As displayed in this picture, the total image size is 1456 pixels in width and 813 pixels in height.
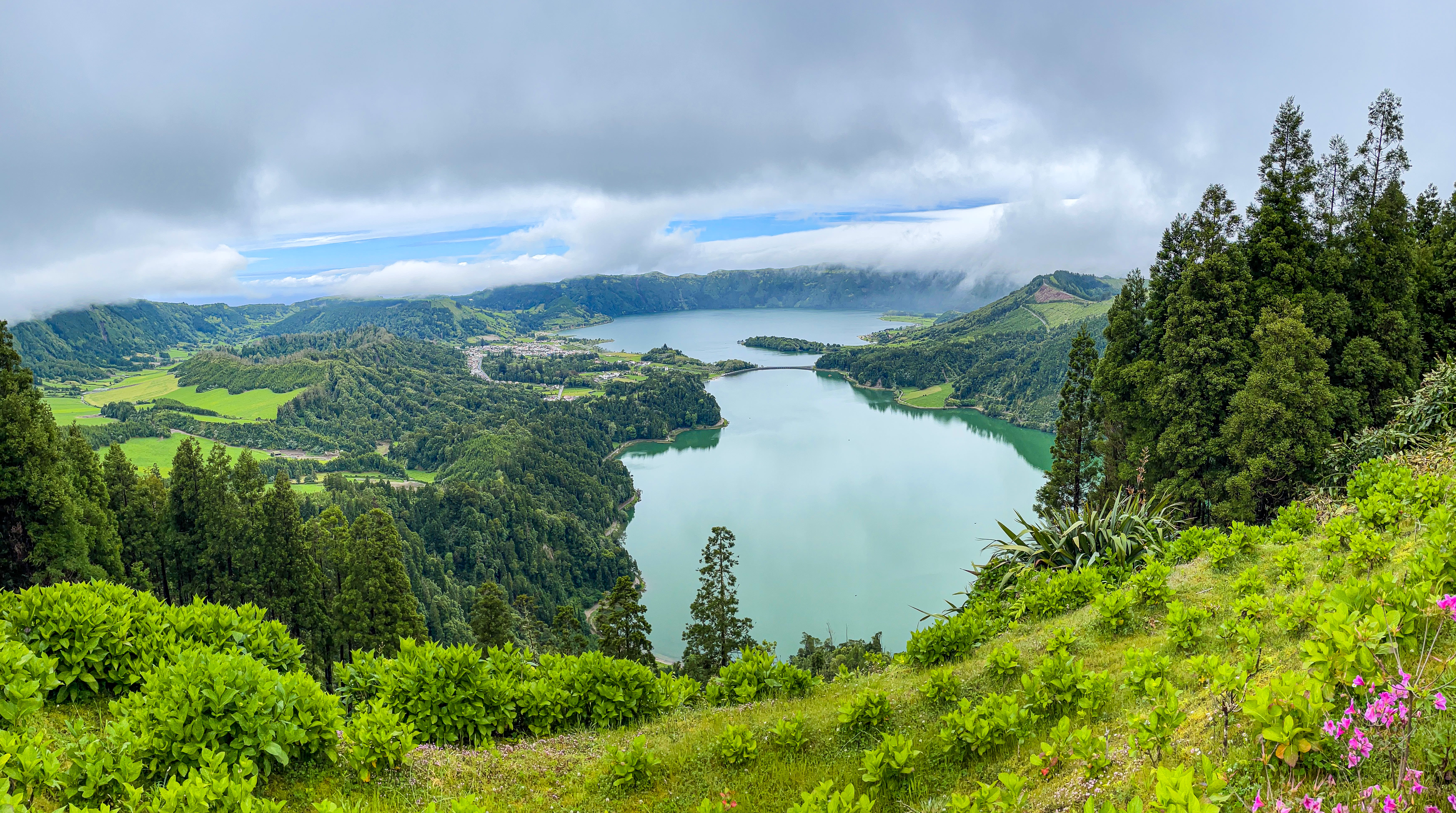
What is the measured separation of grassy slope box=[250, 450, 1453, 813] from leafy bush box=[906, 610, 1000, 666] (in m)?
0.21

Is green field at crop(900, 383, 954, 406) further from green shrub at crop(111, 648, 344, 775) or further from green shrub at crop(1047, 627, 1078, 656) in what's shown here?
green shrub at crop(111, 648, 344, 775)

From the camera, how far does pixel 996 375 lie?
100m

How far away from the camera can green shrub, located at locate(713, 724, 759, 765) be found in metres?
4.52

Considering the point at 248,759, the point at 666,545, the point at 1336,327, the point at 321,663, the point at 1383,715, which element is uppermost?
the point at 1336,327

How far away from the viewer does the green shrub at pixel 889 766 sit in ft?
12.3

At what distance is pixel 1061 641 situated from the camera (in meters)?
5.29

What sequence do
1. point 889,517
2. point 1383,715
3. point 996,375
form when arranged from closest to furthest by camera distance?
point 1383,715 → point 889,517 → point 996,375

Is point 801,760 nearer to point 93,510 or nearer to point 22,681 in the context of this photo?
point 22,681

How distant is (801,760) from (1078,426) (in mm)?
18273

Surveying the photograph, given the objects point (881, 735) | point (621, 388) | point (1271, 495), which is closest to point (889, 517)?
point (1271, 495)

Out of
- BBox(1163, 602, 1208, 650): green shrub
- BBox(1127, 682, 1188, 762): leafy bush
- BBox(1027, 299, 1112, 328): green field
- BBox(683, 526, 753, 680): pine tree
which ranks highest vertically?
BBox(1027, 299, 1112, 328): green field

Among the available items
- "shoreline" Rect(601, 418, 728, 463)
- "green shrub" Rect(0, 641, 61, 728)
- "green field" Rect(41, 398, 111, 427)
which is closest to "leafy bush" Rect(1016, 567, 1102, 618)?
"green shrub" Rect(0, 641, 61, 728)

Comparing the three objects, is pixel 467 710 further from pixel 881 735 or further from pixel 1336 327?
pixel 1336 327

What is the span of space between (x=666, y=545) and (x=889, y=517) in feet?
53.9
